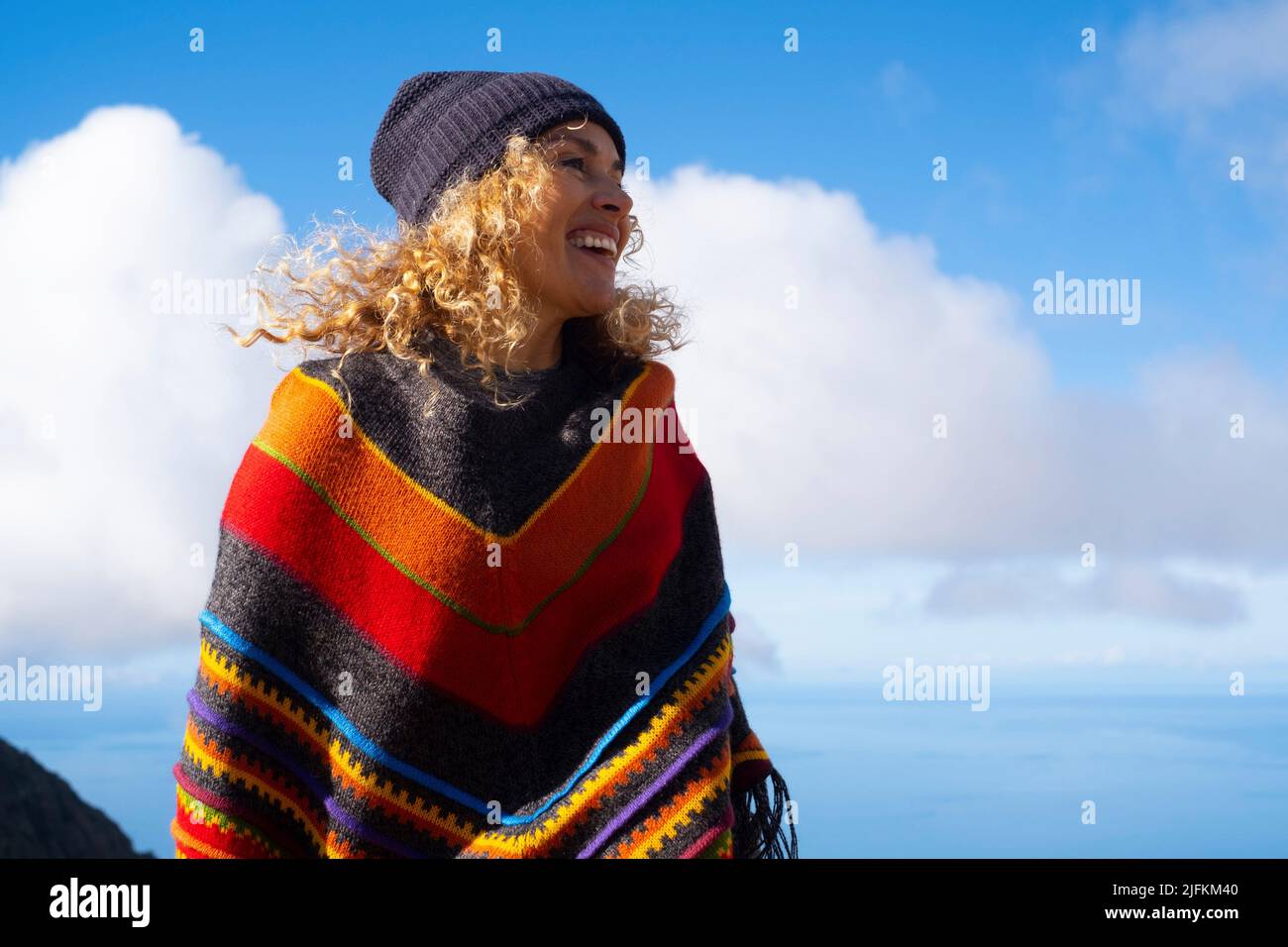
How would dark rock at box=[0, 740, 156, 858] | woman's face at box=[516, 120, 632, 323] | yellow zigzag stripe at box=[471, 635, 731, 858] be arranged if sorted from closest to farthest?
yellow zigzag stripe at box=[471, 635, 731, 858]
woman's face at box=[516, 120, 632, 323]
dark rock at box=[0, 740, 156, 858]

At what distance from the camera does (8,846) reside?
4.45 m

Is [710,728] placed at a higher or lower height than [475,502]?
lower

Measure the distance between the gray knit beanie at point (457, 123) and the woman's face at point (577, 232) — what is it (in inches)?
2.2

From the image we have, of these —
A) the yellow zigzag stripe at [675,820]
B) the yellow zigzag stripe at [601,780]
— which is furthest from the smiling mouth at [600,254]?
the yellow zigzag stripe at [675,820]

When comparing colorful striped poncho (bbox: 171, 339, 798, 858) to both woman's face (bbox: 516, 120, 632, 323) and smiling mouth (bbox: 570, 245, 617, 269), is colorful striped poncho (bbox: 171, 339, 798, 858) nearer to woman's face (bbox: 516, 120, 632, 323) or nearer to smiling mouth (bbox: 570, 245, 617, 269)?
woman's face (bbox: 516, 120, 632, 323)

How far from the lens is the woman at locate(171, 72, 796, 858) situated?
240 cm

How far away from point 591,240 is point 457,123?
429 millimetres

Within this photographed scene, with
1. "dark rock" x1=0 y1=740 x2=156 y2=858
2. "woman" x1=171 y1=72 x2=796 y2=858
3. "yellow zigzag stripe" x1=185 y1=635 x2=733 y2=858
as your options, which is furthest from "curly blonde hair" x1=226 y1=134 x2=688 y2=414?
"dark rock" x1=0 y1=740 x2=156 y2=858

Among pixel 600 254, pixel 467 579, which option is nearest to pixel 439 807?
pixel 467 579

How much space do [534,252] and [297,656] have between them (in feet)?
3.50

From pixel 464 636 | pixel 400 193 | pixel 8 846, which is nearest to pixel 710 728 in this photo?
pixel 464 636

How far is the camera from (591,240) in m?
2.80
